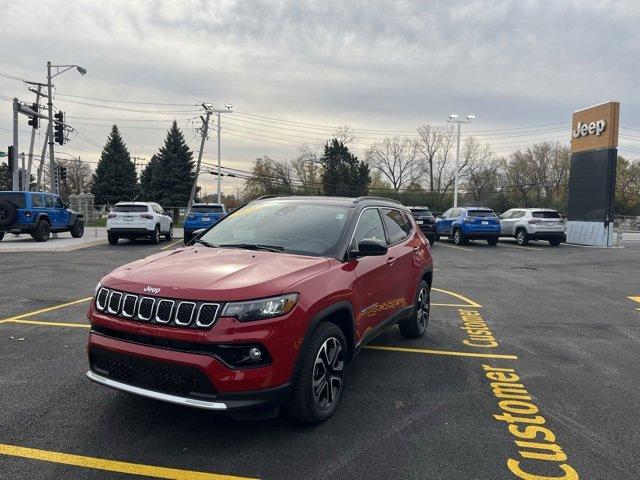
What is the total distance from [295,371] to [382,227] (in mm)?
2294

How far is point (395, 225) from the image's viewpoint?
5.70 meters

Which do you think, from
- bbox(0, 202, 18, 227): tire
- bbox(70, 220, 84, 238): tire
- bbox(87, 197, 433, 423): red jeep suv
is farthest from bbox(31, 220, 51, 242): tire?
bbox(87, 197, 433, 423): red jeep suv

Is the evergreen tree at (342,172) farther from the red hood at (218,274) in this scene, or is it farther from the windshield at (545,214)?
the red hood at (218,274)

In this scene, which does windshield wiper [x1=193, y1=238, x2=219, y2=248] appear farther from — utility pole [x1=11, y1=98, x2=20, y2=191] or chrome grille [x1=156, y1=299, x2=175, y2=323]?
utility pole [x1=11, y1=98, x2=20, y2=191]

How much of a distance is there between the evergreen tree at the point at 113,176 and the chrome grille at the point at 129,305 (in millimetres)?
64841

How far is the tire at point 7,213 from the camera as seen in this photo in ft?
59.0

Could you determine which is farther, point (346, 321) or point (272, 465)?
point (346, 321)

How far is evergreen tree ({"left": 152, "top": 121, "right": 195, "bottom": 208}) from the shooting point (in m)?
58.5

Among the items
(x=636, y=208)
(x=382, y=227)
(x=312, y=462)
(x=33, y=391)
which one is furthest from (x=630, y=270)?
(x=636, y=208)

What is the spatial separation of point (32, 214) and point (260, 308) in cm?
1856

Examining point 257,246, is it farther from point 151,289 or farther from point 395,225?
point 395,225

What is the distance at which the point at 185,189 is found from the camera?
59219mm

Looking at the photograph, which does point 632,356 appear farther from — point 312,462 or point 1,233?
point 1,233

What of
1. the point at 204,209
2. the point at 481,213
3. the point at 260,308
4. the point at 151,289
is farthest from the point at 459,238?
the point at 151,289
